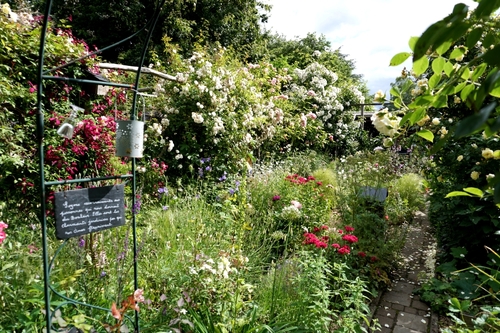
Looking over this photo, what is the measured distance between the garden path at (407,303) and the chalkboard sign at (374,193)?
675mm

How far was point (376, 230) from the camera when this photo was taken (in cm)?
325

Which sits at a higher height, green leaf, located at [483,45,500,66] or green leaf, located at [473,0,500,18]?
green leaf, located at [473,0,500,18]

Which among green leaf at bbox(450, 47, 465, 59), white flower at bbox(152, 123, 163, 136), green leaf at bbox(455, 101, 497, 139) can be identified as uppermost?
green leaf at bbox(450, 47, 465, 59)

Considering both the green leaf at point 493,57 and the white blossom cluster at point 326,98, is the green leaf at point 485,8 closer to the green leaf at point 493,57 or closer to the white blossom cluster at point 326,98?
the green leaf at point 493,57

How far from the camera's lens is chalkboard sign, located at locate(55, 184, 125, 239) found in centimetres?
138

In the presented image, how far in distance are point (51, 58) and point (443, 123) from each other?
4128mm

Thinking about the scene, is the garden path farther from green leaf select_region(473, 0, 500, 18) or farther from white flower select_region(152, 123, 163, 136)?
white flower select_region(152, 123, 163, 136)

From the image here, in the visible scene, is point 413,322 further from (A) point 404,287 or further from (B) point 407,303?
(A) point 404,287

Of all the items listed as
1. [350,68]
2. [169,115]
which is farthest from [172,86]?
[350,68]

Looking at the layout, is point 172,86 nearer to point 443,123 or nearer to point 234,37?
point 443,123

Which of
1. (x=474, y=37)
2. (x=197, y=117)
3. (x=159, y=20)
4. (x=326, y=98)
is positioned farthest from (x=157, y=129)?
(x=159, y=20)

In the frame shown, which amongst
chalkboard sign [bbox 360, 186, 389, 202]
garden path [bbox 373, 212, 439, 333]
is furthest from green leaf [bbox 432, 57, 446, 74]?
chalkboard sign [bbox 360, 186, 389, 202]

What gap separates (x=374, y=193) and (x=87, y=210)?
11.0ft

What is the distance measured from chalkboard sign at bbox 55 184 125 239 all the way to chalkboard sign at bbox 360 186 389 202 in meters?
2.98
